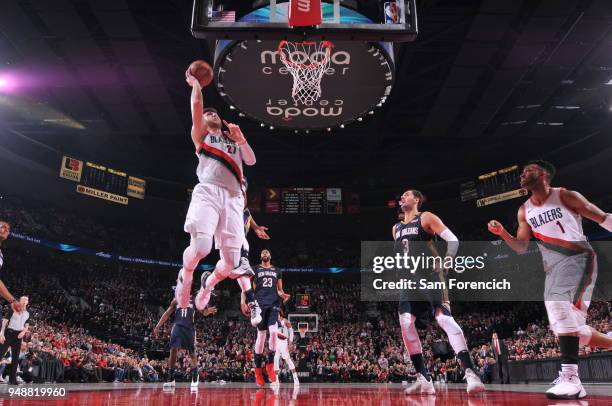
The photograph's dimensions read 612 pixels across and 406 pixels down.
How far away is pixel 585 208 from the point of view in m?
4.38

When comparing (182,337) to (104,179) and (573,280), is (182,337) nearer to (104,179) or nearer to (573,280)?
(573,280)

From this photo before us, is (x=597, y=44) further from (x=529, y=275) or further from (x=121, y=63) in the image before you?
(x=121, y=63)

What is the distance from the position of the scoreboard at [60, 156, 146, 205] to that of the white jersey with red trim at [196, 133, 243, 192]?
2088 cm

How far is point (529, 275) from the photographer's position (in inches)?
954

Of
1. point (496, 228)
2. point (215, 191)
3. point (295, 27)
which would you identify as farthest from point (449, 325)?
point (295, 27)

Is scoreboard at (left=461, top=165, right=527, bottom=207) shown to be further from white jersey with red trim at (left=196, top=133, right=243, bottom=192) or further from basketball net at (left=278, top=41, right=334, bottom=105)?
white jersey with red trim at (left=196, top=133, right=243, bottom=192)

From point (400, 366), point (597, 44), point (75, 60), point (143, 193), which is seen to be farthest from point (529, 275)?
point (75, 60)

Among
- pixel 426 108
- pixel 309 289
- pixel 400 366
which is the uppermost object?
pixel 426 108

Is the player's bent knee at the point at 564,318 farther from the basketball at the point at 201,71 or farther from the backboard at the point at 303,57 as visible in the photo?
the basketball at the point at 201,71

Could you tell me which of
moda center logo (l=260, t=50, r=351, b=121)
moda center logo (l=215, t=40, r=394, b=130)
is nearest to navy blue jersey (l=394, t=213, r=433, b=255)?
moda center logo (l=215, t=40, r=394, b=130)

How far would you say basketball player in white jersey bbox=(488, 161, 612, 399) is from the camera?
14.0 ft

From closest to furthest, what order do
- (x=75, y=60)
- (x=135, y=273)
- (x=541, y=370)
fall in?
(x=541, y=370) < (x=75, y=60) < (x=135, y=273)

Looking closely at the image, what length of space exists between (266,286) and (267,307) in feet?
1.27

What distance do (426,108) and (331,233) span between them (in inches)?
545
